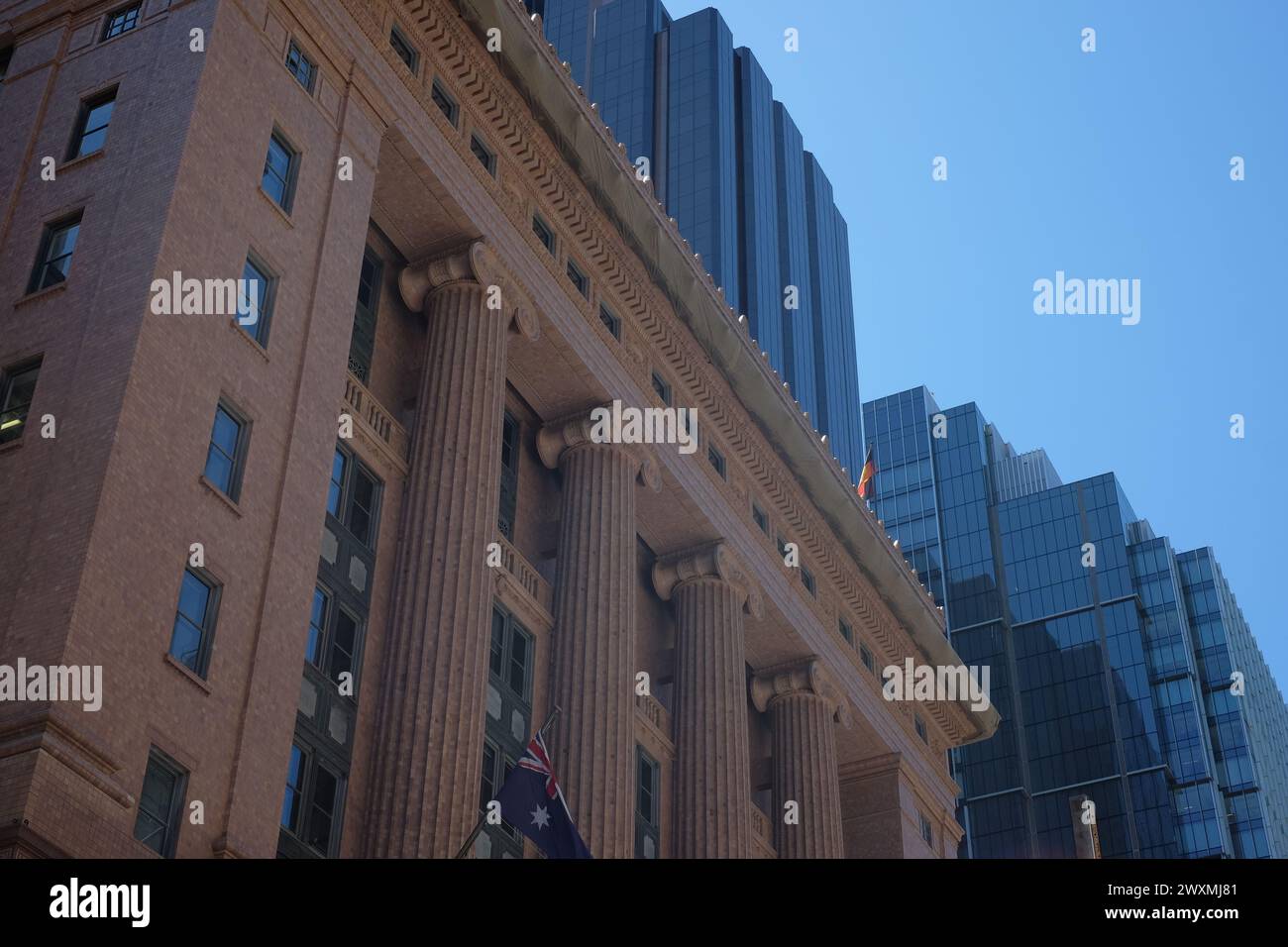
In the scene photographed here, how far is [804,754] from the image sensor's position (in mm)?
52812

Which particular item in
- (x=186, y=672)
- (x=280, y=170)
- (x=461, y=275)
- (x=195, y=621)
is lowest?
(x=186, y=672)

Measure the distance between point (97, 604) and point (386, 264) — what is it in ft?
56.7

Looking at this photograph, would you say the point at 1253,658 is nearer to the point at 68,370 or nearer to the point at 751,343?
the point at 751,343

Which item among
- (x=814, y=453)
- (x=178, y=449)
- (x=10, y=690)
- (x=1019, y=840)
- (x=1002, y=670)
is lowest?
(x=10, y=690)

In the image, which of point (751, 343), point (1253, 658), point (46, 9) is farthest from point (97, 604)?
point (1253, 658)

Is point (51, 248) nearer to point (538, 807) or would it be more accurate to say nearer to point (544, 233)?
point (538, 807)

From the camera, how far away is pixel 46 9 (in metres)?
34.3

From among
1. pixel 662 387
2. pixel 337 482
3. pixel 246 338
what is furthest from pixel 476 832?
pixel 662 387

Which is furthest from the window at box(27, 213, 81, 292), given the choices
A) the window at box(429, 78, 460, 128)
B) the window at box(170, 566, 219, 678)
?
the window at box(429, 78, 460, 128)

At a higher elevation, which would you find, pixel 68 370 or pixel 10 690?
pixel 68 370

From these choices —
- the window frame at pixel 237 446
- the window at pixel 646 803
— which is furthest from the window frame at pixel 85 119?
the window at pixel 646 803

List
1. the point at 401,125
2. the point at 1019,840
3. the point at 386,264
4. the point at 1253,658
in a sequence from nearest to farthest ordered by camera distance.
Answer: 1. the point at 401,125
2. the point at 386,264
3. the point at 1019,840
4. the point at 1253,658

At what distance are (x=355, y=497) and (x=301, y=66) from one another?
8831 mm

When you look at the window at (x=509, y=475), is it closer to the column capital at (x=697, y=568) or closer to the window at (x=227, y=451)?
the column capital at (x=697, y=568)
